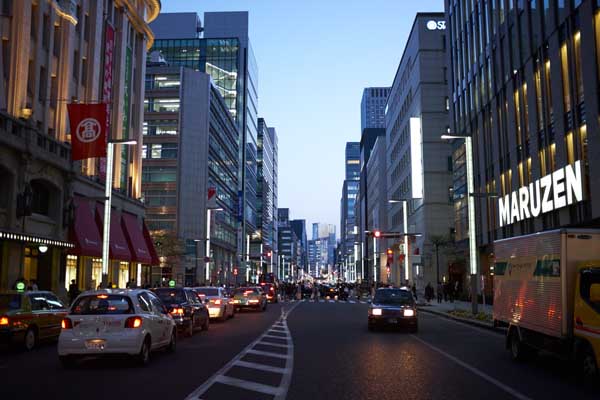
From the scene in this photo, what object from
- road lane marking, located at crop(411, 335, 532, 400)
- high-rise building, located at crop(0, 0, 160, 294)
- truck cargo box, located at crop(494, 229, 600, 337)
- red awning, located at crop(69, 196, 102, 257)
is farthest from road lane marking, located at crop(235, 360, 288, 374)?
red awning, located at crop(69, 196, 102, 257)

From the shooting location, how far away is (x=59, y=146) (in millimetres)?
32781

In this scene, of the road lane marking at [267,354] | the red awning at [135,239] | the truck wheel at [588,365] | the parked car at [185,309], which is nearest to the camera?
the truck wheel at [588,365]

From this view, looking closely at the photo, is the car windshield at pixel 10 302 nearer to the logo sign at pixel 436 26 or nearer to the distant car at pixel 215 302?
the distant car at pixel 215 302

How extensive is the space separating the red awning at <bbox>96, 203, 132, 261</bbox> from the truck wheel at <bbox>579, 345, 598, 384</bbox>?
109 feet

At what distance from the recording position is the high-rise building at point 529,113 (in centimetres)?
2755

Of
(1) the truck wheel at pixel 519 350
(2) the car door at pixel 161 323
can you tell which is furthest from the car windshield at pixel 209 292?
(1) the truck wheel at pixel 519 350

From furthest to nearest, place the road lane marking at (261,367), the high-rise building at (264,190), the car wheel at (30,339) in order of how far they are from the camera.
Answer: the high-rise building at (264,190) → the car wheel at (30,339) → the road lane marking at (261,367)

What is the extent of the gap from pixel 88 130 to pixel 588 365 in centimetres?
2198

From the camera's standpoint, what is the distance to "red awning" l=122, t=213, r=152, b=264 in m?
45.1

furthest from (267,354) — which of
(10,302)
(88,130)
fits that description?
(88,130)

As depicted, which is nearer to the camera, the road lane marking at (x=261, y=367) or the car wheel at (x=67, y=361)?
the road lane marking at (x=261, y=367)

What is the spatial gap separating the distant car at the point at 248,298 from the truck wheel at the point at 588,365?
87.9ft

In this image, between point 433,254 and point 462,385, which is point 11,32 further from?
point 433,254

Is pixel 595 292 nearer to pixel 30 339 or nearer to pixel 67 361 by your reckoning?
pixel 67 361
